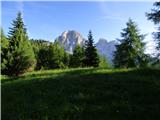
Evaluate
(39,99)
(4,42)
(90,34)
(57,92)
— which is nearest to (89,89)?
(57,92)

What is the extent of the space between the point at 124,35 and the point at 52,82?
43.7 metres

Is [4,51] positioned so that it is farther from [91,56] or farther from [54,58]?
[54,58]

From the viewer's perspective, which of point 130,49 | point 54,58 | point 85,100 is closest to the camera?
point 85,100

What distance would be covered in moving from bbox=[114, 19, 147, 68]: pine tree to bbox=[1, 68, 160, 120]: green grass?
127 ft

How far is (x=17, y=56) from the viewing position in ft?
202

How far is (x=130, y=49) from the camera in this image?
61000mm

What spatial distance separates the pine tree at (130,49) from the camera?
59975 millimetres

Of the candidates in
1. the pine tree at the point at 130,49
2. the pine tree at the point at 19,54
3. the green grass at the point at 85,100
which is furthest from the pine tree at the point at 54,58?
the green grass at the point at 85,100

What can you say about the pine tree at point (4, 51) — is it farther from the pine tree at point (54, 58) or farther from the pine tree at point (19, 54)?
the pine tree at point (54, 58)

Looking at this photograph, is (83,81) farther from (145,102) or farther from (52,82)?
(145,102)

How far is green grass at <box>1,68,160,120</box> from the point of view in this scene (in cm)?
1306

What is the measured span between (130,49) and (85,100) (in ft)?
153

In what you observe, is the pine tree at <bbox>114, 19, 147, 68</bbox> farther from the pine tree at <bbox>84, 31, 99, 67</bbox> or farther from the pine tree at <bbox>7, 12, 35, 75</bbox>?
the pine tree at <bbox>7, 12, 35, 75</bbox>

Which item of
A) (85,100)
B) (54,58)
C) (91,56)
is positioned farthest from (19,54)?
(85,100)
